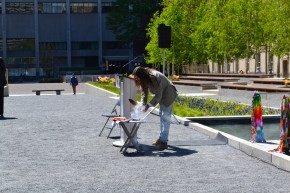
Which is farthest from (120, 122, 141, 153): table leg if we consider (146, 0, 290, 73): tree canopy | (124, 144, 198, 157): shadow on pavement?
(146, 0, 290, 73): tree canopy

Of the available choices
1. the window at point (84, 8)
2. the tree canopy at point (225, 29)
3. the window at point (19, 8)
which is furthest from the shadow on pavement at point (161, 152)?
the window at point (19, 8)

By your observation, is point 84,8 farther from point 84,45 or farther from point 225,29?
point 225,29

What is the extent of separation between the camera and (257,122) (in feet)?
35.9

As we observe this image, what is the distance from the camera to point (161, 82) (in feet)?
34.5

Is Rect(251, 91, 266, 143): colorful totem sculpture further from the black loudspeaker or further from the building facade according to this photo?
the building facade

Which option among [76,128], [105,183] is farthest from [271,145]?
[76,128]

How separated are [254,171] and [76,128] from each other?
7749 mm

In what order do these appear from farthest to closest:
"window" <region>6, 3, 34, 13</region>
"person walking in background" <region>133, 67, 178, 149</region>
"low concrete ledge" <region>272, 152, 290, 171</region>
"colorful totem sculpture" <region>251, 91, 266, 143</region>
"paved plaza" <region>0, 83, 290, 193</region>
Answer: "window" <region>6, 3, 34, 13</region>
"colorful totem sculpture" <region>251, 91, 266, 143</region>
"person walking in background" <region>133, 67, 178, 149</region>
"low concrete ledge" <region>272, 152, 290, 171</region>
"paved plaza" <region>0, 83, 290, 193</region>

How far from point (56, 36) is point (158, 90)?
91130mm

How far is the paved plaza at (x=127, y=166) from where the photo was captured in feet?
24.6

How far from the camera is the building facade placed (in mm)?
98000

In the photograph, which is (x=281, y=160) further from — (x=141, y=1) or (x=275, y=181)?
(x=141, y=1)

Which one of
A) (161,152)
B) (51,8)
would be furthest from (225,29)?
(51,8)

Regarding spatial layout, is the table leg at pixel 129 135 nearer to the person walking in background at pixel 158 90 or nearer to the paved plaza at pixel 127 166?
the paved plaza at pixel 127 166
